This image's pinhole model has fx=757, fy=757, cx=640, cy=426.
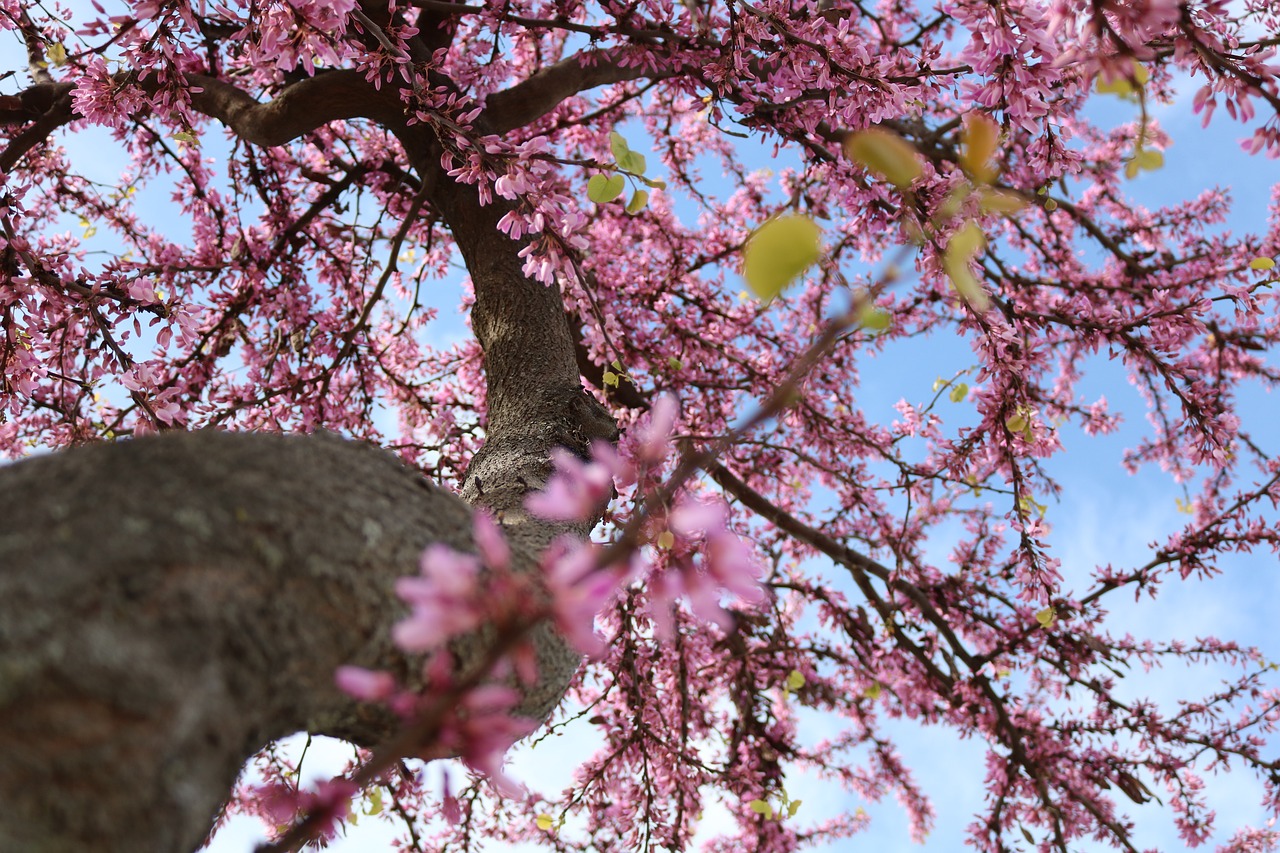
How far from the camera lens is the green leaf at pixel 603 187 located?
5.42 ft

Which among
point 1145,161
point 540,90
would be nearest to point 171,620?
point 1145,161

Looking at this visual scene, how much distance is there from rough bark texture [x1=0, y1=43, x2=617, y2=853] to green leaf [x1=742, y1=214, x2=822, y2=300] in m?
0.54

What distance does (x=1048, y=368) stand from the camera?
8.95 feet

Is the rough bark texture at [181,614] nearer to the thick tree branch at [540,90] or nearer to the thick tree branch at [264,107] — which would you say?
the thick tree branch at [264,107]

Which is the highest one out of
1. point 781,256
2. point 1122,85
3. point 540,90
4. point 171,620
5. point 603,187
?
point 540,90

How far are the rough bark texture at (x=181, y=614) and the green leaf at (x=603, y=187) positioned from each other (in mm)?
833

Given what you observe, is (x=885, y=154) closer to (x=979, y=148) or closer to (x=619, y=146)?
(x=979, y=148)

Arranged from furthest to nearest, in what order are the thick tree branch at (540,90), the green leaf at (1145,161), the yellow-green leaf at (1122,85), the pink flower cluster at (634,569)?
the thick tree branch at (540,90), the green leaf at (1145,161), the yellow-green leaf at (1122,85), the pink flower cluster at (634,569)

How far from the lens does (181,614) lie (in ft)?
2.18

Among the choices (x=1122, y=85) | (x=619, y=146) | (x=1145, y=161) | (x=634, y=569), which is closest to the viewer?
(x=634, y=569)

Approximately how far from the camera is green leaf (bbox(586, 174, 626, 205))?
1653 millimetres

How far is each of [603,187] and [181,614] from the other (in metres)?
1.26

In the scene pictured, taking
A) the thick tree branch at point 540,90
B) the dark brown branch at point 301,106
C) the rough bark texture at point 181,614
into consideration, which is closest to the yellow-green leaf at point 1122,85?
the rough bark texture at point 181,614

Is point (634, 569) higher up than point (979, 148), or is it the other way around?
point (979, 148)
